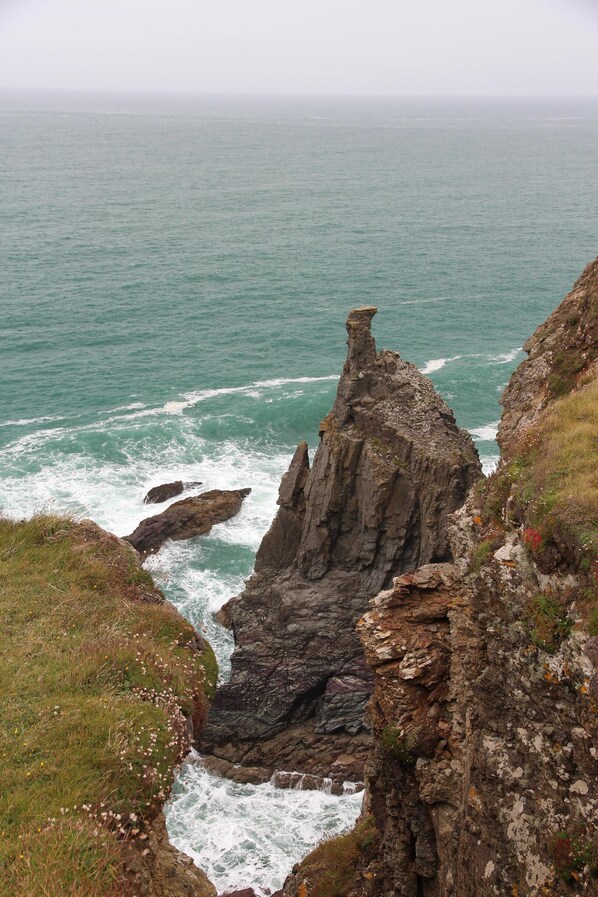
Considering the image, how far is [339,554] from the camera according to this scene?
4244 centimetres

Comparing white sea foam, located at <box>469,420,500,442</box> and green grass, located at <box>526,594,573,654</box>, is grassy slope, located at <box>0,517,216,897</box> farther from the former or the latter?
white sea foam, located at <box>469,420,500,442</box>

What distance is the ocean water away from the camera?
5022cm

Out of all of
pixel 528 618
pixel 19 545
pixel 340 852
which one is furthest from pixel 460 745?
pixel 19 545

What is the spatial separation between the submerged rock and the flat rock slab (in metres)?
1.48

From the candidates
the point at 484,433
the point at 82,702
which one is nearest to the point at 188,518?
the point at 484,433

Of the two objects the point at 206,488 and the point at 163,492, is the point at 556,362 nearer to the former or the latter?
the point at 206,488

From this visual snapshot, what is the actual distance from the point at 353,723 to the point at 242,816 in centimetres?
708

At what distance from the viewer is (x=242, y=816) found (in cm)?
3189

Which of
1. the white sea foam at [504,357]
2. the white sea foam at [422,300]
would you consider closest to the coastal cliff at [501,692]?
the white sea foam at [504,357]

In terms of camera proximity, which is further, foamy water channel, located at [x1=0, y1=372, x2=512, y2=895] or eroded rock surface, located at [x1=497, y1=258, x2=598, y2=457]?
foamy water channel, located at [x1=0, y1=372, x2=512, y2=895]

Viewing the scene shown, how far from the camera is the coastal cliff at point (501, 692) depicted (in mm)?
14523

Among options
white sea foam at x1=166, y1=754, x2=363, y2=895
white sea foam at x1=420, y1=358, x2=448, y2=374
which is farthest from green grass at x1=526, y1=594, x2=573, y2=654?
white sea foam at x1=420, y1=358, x2=448, y2=374

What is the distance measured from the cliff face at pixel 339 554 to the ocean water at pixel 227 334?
10.6ft

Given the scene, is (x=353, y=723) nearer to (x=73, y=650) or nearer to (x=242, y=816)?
(x=242, y=816)
